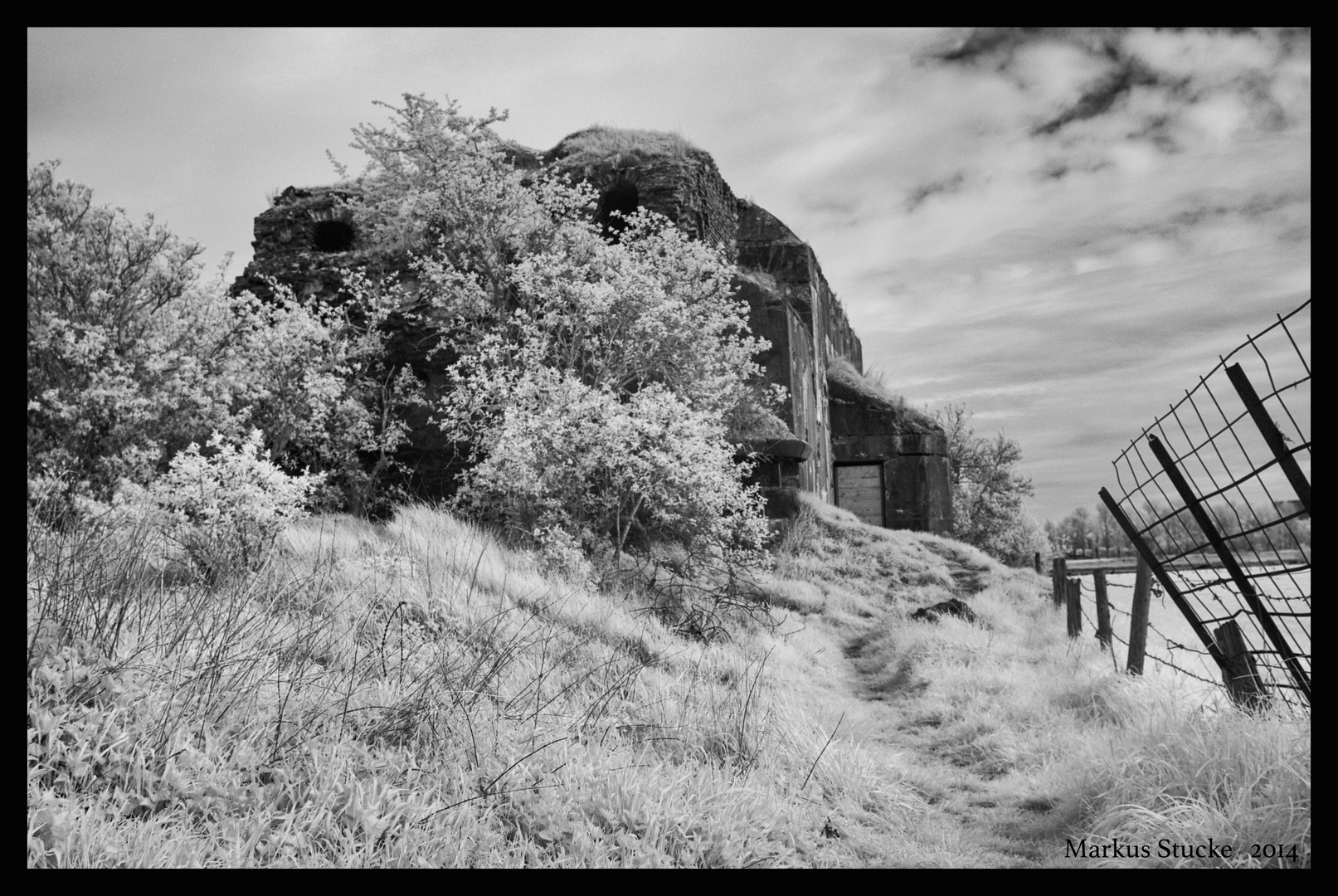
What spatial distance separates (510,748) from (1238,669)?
4.13m

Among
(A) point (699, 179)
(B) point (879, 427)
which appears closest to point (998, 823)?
(A) point (699, 179)

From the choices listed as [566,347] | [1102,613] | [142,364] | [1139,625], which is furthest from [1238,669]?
[142,364]

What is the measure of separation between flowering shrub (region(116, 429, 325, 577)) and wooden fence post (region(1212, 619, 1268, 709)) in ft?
22.0

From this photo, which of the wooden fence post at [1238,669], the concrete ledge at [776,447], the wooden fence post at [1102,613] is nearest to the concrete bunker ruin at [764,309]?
the concrete ledge at [776,447]

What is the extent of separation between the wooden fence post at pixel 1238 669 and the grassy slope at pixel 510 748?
36cm

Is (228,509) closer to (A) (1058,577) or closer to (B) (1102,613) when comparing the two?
(B) (1102,613)

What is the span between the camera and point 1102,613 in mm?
8727

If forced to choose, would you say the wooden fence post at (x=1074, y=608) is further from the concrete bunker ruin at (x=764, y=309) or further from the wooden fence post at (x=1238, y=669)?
the concrete bunker ruin at (x=764, y=309)

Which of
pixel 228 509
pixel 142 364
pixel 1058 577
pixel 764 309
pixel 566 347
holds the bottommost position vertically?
pixel 1058 577

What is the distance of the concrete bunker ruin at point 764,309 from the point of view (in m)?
18.7

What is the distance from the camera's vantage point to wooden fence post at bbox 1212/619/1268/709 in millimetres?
4871

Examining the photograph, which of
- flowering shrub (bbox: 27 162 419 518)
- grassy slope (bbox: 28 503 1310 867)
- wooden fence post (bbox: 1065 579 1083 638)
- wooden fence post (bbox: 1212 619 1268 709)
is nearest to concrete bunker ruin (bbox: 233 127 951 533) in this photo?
flowering shrub (bbox: 27 162 419 518)
